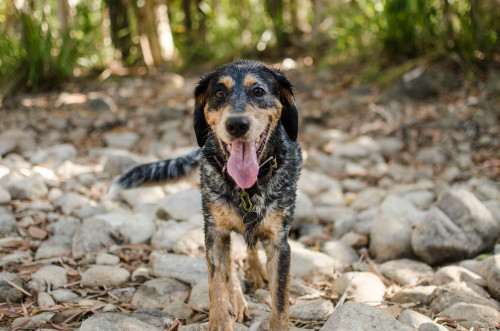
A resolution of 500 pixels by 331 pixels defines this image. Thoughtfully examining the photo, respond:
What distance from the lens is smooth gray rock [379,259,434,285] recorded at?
12.5ft

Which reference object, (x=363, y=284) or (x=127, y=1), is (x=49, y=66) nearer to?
(x=127, y=1)

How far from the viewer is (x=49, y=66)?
28.6 feet

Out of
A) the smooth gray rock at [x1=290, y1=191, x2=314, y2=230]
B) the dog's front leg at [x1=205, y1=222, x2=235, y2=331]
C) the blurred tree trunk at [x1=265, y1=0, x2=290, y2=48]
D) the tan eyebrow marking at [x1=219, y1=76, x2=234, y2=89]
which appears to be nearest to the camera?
the dog's front leg at [x1=205, y1=222, x2=235, y2=331]

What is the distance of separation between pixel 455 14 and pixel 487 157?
329cm

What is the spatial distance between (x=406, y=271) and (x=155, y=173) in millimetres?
2429

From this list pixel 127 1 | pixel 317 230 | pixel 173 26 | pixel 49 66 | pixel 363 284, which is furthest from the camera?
pixel 173 26

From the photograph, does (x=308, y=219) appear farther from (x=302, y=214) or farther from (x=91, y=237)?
(x=91, y=237)

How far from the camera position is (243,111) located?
2830 mm

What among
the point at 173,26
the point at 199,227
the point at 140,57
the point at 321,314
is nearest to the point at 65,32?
the point at 140,57

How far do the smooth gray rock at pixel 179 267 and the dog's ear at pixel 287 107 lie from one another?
1.39 meters

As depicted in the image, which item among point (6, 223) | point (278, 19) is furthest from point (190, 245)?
point (278, 19)

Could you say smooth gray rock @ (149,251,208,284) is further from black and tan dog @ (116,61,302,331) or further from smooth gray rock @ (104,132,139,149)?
smooth gray rock @ (104,132,139,149)

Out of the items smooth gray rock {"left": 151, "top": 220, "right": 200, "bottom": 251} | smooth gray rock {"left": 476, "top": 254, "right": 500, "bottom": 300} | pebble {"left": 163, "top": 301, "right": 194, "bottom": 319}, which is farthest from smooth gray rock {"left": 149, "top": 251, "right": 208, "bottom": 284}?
smooth gray rock {"left": 476, "top": 254, "right": 500, "bottom": 300}

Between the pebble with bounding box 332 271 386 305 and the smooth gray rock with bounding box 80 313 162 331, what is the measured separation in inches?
62.8
